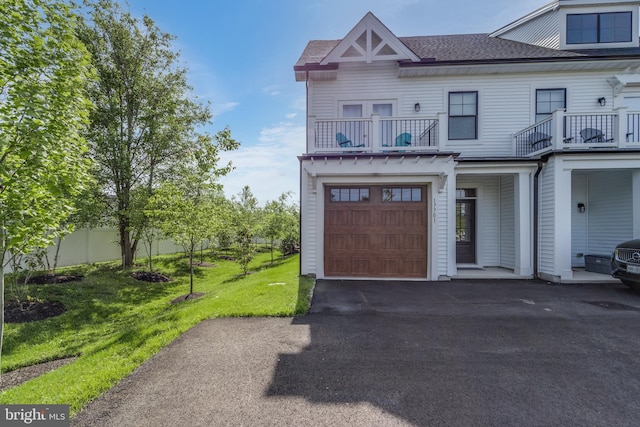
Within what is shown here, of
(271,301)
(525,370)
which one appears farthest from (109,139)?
(525,370)

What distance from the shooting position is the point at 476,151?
31.6ft

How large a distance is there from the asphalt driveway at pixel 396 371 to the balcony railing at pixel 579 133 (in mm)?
4891

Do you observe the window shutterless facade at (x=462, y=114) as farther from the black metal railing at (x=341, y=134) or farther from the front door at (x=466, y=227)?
the black metal railing at (x=341, y=134)

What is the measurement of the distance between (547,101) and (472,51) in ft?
10.1

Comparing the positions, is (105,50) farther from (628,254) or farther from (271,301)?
(628,254)

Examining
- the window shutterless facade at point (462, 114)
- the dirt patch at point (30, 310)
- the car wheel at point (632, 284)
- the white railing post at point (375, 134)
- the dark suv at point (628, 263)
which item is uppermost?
the window shutterless facade at point (462, 114)

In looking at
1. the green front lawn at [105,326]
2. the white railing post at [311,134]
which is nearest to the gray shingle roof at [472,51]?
the white railing post at [311,134]

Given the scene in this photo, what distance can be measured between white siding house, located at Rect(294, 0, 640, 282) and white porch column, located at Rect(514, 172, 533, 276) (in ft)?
0.10

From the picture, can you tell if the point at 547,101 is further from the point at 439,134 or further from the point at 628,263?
the point at 628,263

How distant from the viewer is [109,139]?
1073 cm

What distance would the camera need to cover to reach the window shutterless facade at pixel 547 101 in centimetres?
965

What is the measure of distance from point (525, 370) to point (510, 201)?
745cm

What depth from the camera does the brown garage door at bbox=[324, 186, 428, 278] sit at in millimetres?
8281

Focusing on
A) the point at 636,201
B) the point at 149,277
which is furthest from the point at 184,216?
the point at 636,201
